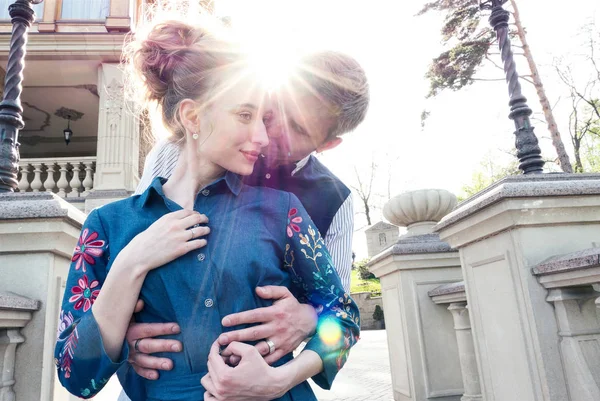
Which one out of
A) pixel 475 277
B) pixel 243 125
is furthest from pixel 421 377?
pixel 243 125

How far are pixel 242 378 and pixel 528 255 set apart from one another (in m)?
2.06

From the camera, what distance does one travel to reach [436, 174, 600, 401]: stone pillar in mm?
2324

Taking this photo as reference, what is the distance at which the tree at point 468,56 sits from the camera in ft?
44.6

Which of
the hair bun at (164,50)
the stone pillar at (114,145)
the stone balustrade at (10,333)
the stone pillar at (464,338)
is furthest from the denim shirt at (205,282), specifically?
the stone pillar at (114,145)

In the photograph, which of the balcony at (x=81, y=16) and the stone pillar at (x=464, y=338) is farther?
the balcony at (x=81, y=16)

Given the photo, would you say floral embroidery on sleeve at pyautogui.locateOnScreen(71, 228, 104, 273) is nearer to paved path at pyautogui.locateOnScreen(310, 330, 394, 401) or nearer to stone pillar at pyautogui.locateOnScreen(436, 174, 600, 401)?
stone pillar at pyautogui.locateOnScreen(436, 174, 600, 401)

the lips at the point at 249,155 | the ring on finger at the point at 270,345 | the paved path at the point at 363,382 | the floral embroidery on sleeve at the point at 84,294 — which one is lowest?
the paved path at the point at 363,382

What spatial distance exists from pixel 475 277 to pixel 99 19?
11236 mm

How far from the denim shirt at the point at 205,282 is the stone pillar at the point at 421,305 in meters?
3.13

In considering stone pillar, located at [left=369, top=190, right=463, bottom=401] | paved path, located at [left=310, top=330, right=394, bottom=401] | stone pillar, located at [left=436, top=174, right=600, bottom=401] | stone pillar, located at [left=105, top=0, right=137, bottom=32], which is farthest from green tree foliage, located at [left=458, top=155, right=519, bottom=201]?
stone pillar, located at [left=436, top=174, right=600, bottom=401]

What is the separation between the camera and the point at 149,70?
1.35 m

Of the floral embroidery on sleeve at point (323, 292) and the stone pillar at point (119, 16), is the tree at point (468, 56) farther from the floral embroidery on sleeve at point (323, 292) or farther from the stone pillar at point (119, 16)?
the floral embroidery on sleeve at point (323, 292)

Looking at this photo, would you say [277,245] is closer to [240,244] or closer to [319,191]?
[240,244]

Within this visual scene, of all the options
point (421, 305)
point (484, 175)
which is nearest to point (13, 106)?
point (421, 305)
